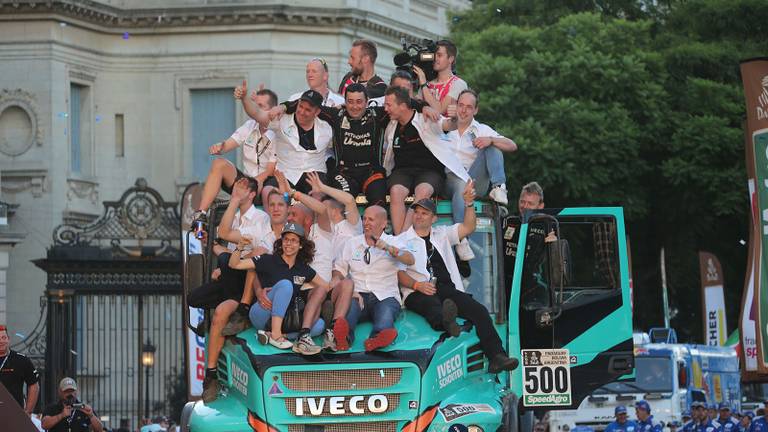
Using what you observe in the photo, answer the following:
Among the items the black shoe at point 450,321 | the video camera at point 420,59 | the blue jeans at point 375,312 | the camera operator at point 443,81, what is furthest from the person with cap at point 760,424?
the blue jeans at point 375,312

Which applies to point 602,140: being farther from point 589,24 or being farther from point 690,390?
point 690,390

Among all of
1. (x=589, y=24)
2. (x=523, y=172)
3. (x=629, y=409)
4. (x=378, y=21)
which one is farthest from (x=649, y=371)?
(x=378, y=21)

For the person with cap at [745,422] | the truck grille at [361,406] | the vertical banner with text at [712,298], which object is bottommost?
the person with cap at [745,422]

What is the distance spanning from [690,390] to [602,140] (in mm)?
11002

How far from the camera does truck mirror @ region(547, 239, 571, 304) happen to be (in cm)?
1859

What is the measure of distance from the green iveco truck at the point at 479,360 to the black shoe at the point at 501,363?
18 centimetres

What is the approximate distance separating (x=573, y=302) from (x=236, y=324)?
3.88 metres

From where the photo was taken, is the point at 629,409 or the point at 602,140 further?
the point at 602,140

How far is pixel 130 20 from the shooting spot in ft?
164

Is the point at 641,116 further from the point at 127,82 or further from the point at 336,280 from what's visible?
the point at 336,280

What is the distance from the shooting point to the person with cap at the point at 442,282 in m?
17.7

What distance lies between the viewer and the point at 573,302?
1983 cm

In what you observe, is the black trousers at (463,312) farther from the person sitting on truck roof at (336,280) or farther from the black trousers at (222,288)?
the black trousers at (222,288)

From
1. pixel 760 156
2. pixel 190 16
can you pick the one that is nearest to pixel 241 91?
pixel 760 156
